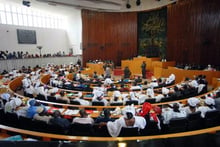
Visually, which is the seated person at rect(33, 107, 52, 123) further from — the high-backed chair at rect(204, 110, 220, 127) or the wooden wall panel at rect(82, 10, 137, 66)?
the wooden wall panel at rect(82, 10, 137, 66)

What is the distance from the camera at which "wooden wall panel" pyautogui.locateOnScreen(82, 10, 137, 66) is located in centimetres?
1906

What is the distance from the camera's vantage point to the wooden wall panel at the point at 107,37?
19062 mm

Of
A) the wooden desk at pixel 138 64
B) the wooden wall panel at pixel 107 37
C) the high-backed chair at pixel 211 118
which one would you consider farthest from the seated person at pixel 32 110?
the wooden wall panel at pixel 107 37

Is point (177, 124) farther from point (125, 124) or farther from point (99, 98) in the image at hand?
point (99, 98)

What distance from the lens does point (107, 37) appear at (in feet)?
64.1

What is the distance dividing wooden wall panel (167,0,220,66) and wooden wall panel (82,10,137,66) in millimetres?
5072

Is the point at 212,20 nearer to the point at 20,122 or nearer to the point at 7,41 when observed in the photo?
the point at 20,122

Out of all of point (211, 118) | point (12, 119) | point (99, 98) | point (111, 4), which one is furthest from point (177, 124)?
point (111, 4)

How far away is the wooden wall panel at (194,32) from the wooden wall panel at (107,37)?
200 inches

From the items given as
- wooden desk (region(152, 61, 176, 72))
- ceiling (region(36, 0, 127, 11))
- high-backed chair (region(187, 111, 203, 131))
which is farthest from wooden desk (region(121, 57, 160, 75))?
high-backed chair (region(187, 111, 203, 131))

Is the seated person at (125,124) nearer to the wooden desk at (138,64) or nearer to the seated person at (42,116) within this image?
the seated person at (42,116)

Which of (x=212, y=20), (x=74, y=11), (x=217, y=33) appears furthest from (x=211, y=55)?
(x=74, y=11)

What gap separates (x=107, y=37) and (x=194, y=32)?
9803 mm

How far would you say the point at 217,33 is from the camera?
38.5 ft
